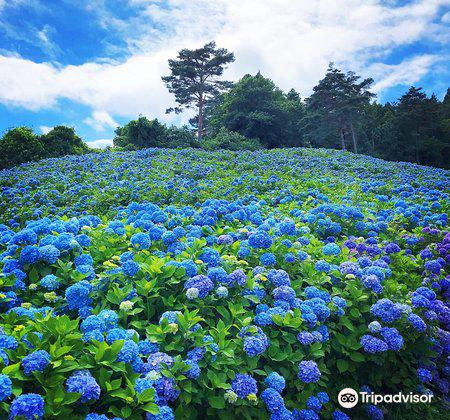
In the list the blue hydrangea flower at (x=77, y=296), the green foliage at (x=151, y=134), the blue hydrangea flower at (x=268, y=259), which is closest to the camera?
the blue hydrangea flower at (x=77, y=296)

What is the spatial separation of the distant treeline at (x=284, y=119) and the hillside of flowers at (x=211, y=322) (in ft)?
65.0

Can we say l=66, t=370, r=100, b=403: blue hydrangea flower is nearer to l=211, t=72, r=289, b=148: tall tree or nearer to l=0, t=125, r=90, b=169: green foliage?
l=0, t=125, r=90, b=169: green foliage

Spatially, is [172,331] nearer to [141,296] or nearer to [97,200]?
[141,296]

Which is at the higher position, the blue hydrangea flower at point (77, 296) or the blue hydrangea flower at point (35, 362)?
the blue hydrangea flower at point (77, 296)

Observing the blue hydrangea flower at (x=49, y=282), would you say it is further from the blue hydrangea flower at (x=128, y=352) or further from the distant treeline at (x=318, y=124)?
the distant treeline at (x=318, y=124)

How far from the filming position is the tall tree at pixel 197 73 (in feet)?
108

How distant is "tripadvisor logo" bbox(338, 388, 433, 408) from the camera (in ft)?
9.64

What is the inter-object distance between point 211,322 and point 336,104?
3682 centimetres

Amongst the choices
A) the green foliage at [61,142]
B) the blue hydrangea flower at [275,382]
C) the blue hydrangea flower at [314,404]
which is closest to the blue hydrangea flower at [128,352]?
the blue hydrangea flower at [275,382]

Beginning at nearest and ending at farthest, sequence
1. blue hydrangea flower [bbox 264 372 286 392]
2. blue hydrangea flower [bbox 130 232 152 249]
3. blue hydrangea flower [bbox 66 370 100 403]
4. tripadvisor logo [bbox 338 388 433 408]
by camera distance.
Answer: blue hydrangea flower [bbox 66 370 100 403]
blue hydrangea flower [bbox 264 372 286 392]
tripadvisor logo [bbox 338 388 433 408]
blue hydrangea flower [bbox 130 232 152 249]

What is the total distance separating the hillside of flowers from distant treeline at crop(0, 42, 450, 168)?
65.0 feet

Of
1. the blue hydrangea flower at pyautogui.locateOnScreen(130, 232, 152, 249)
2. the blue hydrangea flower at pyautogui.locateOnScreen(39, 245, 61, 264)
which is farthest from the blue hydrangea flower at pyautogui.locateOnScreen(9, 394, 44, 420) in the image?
the blue hydrangea flower at pyautogui.locateOnScreen(130, 232, 152, 249)

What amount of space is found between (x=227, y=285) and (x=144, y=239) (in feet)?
3.52

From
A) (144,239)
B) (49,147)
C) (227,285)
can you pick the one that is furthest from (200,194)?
(49,147)
